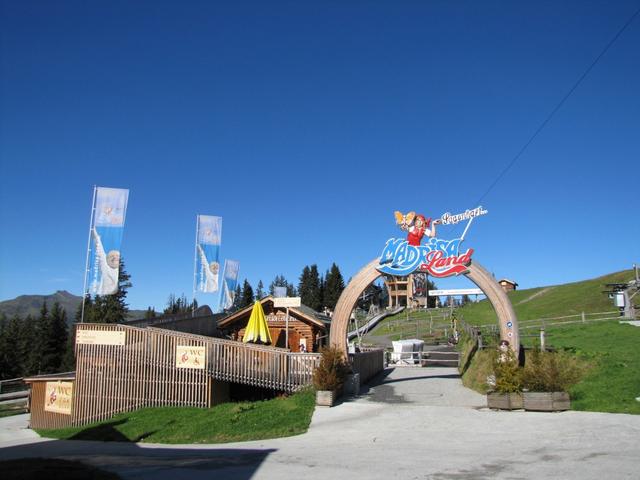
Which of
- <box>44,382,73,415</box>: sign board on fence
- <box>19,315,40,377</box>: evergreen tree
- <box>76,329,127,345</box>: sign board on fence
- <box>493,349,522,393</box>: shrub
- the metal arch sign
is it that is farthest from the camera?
<box>19,315,40,377</box>: evergreen tree

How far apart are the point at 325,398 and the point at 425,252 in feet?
19.9

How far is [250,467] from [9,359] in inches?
2615

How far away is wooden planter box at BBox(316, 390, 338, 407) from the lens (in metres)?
14.4

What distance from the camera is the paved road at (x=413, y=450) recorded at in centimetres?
769

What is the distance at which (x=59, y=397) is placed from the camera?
20734 mm

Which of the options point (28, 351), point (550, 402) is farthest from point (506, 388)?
point (28, 351)

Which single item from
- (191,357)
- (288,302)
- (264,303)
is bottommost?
(191,357)

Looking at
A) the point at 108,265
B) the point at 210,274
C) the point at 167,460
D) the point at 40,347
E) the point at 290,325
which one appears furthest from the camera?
the point at 40,347

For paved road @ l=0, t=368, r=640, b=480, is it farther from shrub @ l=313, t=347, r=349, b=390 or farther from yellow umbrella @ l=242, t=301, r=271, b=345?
yellow umbrella @ l=242, t=301, r=271, b=345

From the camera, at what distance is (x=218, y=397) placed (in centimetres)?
1900

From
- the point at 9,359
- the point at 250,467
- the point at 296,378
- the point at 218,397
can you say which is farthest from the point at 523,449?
the point at 9,359

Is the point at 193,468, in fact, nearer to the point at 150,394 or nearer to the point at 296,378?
the point at 296,378

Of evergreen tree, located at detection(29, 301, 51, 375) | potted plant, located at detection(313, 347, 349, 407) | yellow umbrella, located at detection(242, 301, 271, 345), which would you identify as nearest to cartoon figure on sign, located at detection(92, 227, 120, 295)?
yellow umbrella, located at detection(242, 301, 271, 345)

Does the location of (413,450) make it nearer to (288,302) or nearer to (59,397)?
(288,302)
